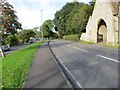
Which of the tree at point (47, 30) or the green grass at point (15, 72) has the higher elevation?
the tree at point (47, 30)

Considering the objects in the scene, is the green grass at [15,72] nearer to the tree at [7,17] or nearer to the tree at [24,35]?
the tree at [7,17]

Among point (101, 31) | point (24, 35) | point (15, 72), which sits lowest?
point (15, 72)

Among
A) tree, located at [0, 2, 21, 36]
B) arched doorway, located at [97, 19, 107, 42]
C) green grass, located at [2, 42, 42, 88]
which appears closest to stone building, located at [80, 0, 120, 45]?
arched doorway, located at [97, 19, 107, 42]

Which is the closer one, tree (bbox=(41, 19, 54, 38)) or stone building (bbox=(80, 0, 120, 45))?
stone building (bbox=(80, 0, 120, 45))

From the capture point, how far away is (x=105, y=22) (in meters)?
41.7

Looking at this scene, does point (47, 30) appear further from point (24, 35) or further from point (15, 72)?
point (15, 72)

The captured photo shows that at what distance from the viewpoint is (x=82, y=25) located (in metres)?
61.3

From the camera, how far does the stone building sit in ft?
121

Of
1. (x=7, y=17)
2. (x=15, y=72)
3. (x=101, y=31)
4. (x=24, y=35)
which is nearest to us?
(x=15, y=72)

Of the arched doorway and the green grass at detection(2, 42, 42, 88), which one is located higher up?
the arched doorway

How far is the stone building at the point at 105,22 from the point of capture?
36906 millimetres

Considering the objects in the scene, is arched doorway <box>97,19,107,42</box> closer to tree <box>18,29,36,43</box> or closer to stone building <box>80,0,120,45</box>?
stone building <box>80,0,120,45</box>

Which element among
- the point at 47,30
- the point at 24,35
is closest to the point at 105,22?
the point at 24,35

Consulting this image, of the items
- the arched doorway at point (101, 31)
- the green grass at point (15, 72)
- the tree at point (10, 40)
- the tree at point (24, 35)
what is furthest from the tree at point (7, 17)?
the tree at point (24, 35)
